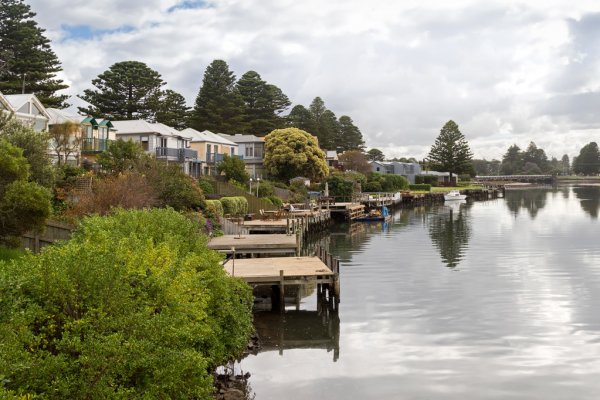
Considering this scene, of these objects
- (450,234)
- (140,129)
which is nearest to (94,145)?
(140,129)

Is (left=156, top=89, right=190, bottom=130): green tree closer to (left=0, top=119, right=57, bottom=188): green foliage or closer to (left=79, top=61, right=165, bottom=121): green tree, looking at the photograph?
(left=79, top=61, right=165, bottom=121): green tree

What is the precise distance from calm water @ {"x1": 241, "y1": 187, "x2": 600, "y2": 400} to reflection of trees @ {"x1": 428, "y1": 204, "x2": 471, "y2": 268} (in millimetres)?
620

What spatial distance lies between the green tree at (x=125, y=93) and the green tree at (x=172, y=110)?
3.90 feet

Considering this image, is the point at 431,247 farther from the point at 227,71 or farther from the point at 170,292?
the point at 227,71

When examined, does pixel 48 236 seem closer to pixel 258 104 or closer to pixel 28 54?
pixel 28 54

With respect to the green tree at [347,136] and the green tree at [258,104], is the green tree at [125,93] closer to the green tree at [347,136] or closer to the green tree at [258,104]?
the green tree at [258,104]

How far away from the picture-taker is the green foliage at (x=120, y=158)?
42.8 meters

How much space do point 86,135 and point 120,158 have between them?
15584mm

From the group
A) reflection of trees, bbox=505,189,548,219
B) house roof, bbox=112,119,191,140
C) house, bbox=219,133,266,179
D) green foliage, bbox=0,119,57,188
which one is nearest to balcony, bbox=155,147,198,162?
house roof, bbox=112,119,191,140

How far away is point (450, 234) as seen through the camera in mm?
59344

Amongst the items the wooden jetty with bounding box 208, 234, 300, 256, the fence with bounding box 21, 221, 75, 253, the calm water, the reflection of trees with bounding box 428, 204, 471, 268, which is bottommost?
the calm water

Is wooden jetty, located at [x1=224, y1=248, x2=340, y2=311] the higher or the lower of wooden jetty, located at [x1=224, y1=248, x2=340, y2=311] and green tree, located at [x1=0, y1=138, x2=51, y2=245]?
the lower

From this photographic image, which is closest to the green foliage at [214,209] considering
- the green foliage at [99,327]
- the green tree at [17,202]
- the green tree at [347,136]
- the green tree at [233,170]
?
the green tree at [17,202]

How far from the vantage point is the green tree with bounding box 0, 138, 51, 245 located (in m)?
21.4
